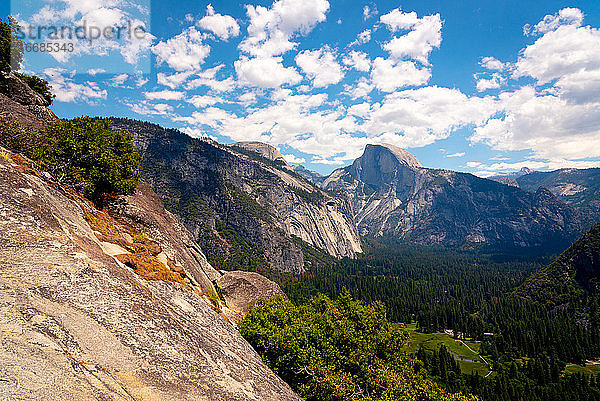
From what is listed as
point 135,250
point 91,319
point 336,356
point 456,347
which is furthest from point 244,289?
point 456,347

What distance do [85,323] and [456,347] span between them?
136940 mm

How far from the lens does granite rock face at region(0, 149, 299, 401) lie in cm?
773

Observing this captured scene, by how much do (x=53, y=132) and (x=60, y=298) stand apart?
18.7 m

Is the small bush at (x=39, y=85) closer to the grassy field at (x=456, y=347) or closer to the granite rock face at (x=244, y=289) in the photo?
the granite rock face at (x=244, y=289)

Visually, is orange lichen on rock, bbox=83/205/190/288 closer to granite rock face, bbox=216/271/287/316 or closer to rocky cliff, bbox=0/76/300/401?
rocky cliff, bbox=0/76/300/401

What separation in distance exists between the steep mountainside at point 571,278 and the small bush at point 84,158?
20458 centimetres

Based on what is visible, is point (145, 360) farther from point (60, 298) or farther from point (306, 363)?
point (306, 363)

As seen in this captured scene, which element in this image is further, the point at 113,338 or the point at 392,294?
the point at 392,294

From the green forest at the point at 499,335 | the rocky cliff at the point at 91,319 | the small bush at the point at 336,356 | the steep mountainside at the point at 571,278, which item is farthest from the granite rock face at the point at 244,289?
the steep mountainside at the point at 571,278

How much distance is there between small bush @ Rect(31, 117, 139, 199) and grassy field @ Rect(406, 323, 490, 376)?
101 metres

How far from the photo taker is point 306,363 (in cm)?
2306

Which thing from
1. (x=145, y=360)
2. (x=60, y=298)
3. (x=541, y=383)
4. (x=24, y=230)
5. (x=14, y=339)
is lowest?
(x=541, y=383)

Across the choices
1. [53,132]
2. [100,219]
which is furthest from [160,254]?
[53,132]

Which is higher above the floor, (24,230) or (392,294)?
(24,230)
